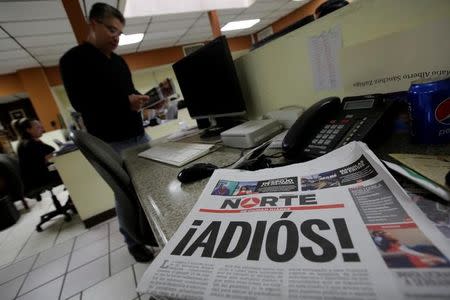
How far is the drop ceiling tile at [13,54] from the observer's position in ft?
14.1

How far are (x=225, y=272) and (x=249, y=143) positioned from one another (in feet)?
1.96

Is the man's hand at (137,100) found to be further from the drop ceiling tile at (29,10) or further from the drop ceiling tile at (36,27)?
the drop ceiling tile at (36,27)

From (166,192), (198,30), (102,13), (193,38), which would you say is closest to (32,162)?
(102,13)

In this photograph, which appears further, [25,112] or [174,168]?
[25,112]

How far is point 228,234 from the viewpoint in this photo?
1.21 ft

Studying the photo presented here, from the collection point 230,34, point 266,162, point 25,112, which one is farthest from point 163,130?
point 25,112

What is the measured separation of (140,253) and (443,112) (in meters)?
Answer: 1.92

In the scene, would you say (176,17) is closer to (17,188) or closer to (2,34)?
(2,34)

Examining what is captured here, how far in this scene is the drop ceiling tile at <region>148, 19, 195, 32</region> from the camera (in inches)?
196

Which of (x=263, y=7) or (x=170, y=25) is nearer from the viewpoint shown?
(x=170, y=25)

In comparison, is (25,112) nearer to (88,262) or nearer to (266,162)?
(88,262)

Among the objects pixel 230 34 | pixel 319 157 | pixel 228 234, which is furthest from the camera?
pixel 230 34

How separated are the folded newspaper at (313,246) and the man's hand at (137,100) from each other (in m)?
1.37

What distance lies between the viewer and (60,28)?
3.86m
